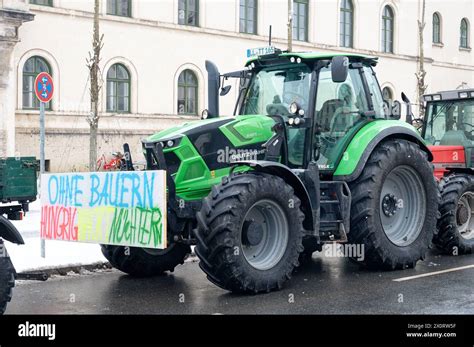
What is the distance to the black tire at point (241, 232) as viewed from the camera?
8.05 metres

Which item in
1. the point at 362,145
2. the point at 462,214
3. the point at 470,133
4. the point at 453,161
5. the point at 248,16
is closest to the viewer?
the point at 362,145

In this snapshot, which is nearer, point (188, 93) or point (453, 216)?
point (453, 216)

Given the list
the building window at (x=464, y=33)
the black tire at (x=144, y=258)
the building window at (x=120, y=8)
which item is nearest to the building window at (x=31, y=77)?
the building window at (x=120, y=8)

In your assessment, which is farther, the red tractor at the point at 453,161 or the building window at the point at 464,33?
the building window at the point at 464,33

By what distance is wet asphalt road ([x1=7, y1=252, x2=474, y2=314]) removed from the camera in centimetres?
782

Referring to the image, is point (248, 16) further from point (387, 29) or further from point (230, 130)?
point (230, 130)

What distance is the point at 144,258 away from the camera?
31.9ft

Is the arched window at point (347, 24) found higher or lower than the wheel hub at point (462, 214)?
higher

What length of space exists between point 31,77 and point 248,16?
1032 centimetres

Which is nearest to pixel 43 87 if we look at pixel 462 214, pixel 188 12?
pixel 462 214

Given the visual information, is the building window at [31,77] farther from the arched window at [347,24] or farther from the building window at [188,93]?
the arched window at [347,24]

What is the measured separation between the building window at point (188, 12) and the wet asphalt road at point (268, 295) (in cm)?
2161

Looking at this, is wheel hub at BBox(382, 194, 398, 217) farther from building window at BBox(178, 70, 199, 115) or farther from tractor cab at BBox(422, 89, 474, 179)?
building window at BBox(178, 70, 199, 115)

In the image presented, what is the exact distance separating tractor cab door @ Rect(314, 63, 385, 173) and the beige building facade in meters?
17.1
